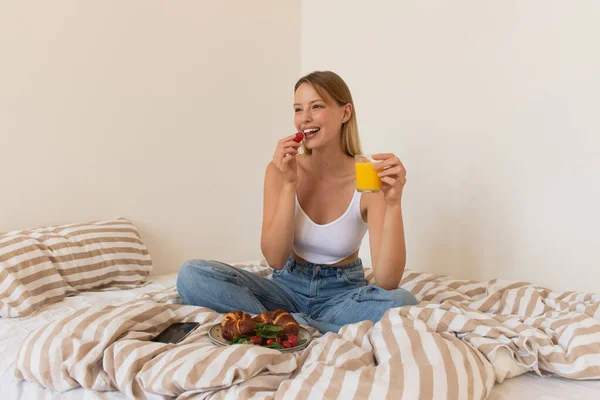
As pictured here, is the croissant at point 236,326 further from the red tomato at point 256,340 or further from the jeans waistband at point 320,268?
the jeans waistband at point 320,268

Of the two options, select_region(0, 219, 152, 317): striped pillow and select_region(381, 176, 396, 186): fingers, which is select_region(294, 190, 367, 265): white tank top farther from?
select_region(0, 219, 152, 317): striped pillow

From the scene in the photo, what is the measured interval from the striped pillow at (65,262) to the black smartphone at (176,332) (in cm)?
51

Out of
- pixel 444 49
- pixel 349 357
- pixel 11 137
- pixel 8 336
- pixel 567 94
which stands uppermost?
pixel 444 49

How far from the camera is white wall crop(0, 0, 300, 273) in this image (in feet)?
6.10

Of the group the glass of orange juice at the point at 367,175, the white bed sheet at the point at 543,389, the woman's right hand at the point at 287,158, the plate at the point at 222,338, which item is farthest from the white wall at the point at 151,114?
the white bed sheet at the point at 543,389

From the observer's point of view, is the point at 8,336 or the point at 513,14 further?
the point at 513,14

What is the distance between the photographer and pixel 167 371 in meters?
0.97

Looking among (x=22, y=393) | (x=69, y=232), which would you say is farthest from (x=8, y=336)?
(x=69, y=232)

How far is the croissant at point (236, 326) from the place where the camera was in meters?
1.13

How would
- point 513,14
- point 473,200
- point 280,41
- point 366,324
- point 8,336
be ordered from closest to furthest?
point 366,324
point 8,336
point 513,14
point 473,200
point 280,41

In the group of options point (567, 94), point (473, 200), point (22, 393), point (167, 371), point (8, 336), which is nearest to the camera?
point (167, 371)

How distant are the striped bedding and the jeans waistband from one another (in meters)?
0.26

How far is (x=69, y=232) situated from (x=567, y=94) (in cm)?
168

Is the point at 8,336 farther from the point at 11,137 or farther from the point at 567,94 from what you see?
the point at 567,94
